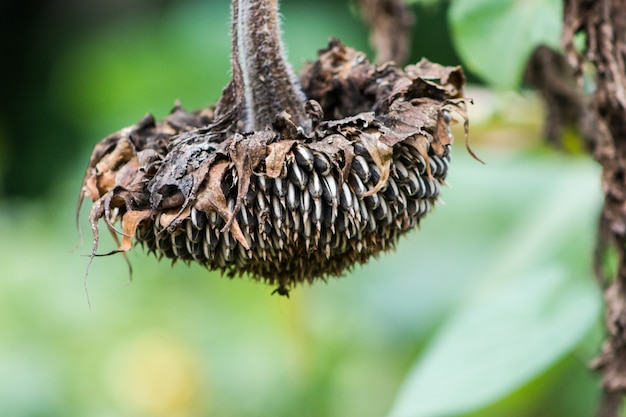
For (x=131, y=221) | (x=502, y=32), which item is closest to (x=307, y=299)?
(x=502, y=32)

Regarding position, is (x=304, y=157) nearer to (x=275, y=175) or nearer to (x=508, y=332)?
(x=275, y=175)

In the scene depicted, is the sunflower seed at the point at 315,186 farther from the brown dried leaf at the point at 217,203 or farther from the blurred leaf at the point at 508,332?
the blurred leaf at the point at 508,332

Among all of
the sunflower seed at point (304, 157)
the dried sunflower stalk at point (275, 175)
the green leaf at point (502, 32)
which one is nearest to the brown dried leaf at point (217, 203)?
the dried sunflower stalk at point (275, 175)

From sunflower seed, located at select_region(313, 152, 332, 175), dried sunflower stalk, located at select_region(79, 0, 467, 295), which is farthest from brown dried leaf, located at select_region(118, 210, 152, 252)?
sunflower seed, located at select_region(313, 152, 332, 175)

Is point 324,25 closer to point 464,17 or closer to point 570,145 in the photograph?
point 570,145

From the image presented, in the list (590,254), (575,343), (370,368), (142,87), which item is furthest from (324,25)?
(575,343)

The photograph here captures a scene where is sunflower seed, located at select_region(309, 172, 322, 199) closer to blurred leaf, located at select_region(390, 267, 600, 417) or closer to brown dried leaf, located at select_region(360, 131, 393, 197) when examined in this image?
brown dried leaf, located at select_region(360, 131, 393, 197)
